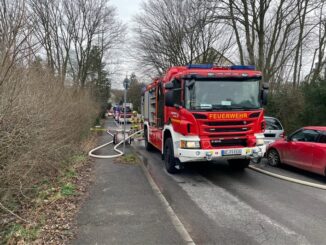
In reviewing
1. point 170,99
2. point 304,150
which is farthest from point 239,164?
point 170,99

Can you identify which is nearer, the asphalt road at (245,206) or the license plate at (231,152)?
the asphalt road at (245,206)

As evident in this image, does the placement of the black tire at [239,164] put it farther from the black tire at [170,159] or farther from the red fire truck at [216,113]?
the black tire at [170,159]

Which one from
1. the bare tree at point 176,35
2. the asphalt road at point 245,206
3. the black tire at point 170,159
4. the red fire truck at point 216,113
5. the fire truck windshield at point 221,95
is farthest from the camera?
the bare tree at point 176,35

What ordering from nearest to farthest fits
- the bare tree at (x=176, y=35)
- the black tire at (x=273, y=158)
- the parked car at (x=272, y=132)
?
the black tire at (x=273, y=158), the parked car at (x=272, y=132), the bare tree at (x=176, y=35)

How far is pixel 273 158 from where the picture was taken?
10.7 metres

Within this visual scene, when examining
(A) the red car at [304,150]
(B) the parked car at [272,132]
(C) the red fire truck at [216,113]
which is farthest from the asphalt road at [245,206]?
(B) the parked car at [272,132]

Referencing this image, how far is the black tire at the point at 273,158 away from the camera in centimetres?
1049

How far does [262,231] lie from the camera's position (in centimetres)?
501

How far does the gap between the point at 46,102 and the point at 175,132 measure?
350 cm

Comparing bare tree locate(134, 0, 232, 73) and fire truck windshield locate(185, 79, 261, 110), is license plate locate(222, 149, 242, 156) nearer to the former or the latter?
fire truck windshield locate(185, 79, 261, 110)

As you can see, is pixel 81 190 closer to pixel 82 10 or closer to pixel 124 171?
pixel 124 171

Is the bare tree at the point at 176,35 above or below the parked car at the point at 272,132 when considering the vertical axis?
above

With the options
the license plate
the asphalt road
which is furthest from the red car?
the license plate

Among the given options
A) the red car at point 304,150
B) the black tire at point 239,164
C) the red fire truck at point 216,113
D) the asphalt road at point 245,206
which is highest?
the red fire truck at point 216,113
